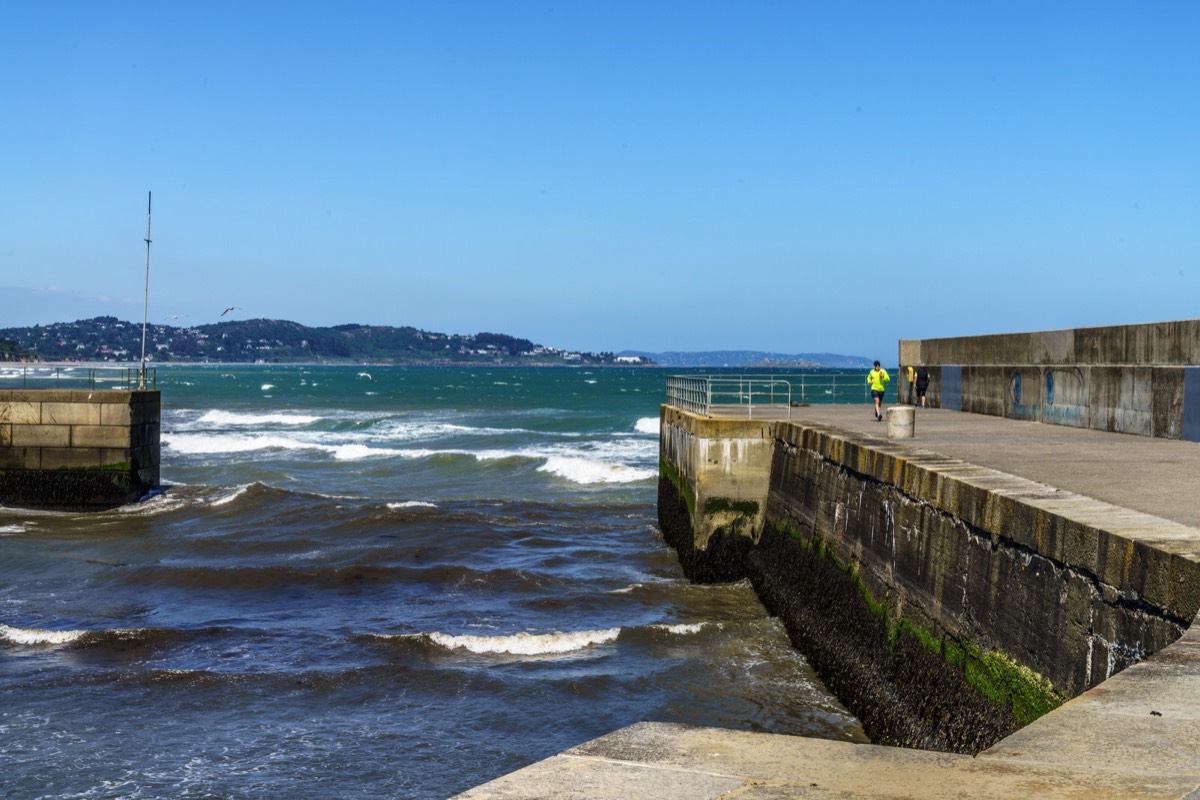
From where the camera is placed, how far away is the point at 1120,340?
1669 cm

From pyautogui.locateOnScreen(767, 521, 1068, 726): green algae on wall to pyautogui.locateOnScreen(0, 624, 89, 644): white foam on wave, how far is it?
8957 mm

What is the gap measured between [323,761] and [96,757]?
72.6 inches

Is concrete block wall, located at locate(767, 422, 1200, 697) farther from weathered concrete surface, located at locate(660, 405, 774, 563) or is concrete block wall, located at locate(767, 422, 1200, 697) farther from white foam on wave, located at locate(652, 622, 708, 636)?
weathered concrete surface, located at locate(660, 405, 774, 563)

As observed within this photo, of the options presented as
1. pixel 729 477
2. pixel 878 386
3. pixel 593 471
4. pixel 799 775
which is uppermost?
pixel 878 386

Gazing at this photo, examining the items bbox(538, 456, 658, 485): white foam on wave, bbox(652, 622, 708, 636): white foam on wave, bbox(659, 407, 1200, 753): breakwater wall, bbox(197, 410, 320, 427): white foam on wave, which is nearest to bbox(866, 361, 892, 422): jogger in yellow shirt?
bbox(659, 407, 1200, 753): breakwater wall

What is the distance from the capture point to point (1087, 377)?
1745cm

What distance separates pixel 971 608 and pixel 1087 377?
1060 cm

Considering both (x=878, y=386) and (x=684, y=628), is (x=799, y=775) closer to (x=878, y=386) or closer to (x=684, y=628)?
(x=684, y=628)

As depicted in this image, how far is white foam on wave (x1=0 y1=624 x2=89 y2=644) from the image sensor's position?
12.8 metres

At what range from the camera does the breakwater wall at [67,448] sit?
23266 millimetres

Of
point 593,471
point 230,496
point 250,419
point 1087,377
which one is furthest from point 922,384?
point 250,419

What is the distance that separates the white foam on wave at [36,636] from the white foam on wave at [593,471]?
739 inches

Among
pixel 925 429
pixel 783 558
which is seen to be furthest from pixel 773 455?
pixel 925 429

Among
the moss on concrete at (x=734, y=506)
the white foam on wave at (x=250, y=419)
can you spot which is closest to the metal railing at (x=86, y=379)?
the white foam on wave at (x=250, y=419)
